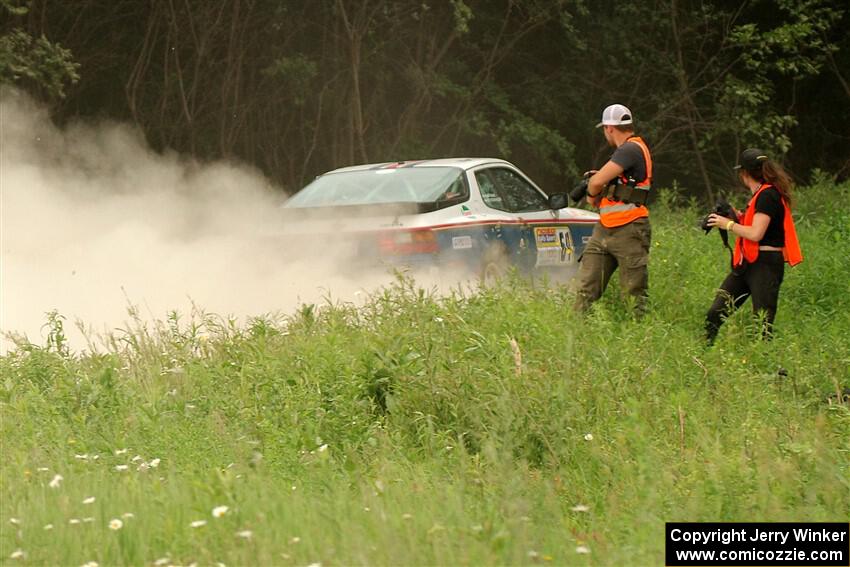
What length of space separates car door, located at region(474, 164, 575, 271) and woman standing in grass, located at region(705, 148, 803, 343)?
2.41 metres

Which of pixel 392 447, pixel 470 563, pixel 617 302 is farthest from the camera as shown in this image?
pixel 617 302

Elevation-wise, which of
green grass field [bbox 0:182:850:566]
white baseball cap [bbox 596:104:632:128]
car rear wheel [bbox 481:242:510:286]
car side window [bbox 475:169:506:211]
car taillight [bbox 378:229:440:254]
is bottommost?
green grass field [bbox 0:182:850:566]

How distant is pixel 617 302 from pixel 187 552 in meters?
6.54

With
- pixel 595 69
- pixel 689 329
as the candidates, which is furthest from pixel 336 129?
pixel 689 329

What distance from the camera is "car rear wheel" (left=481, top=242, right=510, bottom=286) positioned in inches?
424

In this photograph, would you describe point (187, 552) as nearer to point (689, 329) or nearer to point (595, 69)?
point (689, 329)

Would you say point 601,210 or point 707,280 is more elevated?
point 601,210

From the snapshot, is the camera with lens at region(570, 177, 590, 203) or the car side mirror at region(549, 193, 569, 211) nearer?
the camera with lens at region(570, 177, 590, 203)

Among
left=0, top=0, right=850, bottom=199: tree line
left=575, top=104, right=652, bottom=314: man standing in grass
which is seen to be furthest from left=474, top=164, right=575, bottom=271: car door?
left=0, top=0, right=850, bottom=199: tree line

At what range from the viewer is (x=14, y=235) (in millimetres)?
13867

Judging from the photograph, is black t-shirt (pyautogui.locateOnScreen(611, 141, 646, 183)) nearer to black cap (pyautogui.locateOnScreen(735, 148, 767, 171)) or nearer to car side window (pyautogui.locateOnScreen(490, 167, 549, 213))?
black cap (pyautogui.locateOnScreen(735, 148, 767, 171))

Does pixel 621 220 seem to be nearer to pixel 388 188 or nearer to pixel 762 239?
pixel 762 239

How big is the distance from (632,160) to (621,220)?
46 centimetres

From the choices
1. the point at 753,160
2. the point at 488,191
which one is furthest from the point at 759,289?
the point at 488,191
